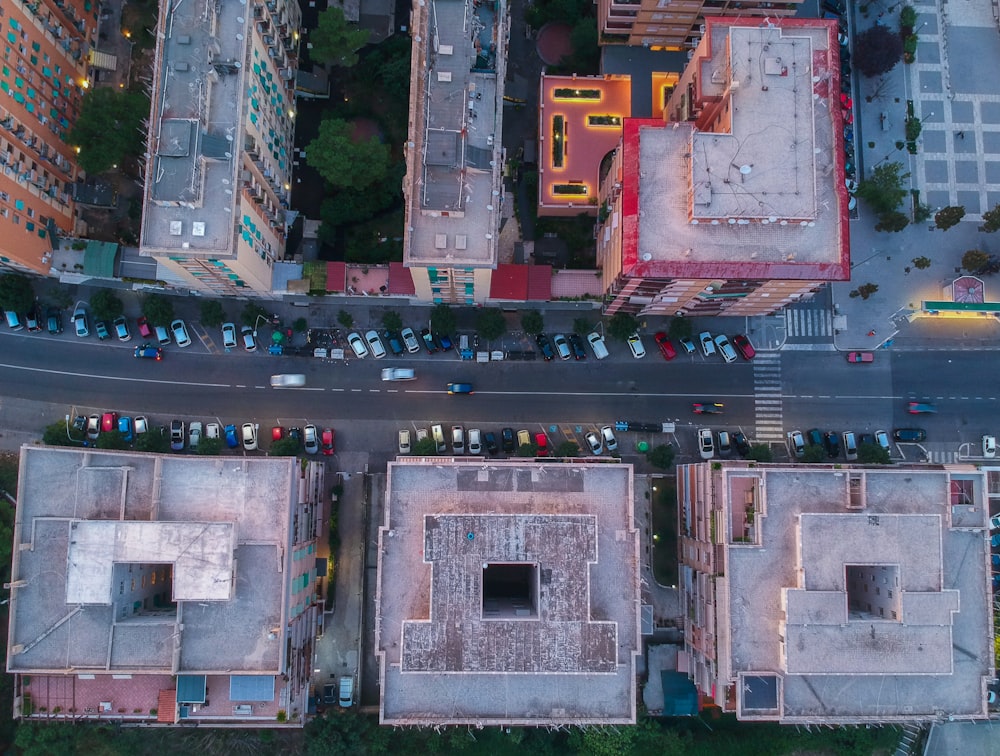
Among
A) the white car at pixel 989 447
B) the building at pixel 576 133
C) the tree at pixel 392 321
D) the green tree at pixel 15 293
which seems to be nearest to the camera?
the green tree at pixel 15 293

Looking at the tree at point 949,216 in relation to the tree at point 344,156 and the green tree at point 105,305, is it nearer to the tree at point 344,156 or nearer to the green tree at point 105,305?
the tree at point 344,156

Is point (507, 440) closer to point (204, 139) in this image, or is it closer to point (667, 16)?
point (204, 139)

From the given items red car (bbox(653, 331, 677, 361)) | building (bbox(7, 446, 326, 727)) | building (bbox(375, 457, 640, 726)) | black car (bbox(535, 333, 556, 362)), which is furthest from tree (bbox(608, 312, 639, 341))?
building (bbox(7, 446, 326, 727))

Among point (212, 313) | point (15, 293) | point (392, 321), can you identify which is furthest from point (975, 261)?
point (15, 293)

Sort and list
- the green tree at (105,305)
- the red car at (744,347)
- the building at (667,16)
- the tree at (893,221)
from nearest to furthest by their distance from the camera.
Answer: the building at (667,16), the green tree at (105,305), the tree at (893,221), the red car at (744,347)

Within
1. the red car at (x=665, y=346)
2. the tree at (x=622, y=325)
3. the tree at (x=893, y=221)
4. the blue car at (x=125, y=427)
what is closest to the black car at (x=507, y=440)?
the tree at (x=622, y=325)

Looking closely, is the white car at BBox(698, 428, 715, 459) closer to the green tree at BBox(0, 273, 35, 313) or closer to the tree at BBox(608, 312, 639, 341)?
the tree at BBox(608, 312, 639, 341)
